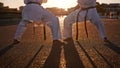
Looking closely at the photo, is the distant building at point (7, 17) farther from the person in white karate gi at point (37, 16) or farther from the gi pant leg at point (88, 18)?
the person in white karate gi at point (37, 16)

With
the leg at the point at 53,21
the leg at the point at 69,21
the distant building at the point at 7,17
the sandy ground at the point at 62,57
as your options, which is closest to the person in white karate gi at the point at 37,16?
the leg at the point at 53,21

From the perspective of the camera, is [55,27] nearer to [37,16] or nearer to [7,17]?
[37,16]

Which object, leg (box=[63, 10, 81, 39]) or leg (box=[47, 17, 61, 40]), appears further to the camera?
leg (box=[63, 10, 81, 39])

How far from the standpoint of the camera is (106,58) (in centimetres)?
823

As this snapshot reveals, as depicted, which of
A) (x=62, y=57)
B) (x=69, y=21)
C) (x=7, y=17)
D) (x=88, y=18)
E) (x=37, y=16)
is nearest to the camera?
(x=62, y=57)

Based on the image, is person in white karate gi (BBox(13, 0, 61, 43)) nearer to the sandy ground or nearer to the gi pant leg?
the gi pant leg

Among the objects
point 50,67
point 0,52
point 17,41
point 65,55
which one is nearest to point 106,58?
point 65,55

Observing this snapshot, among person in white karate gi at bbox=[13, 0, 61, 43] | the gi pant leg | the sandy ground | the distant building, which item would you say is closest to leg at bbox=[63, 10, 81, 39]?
the gi pant leg

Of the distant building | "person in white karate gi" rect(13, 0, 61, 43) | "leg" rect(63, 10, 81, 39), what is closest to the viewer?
"person in white karate gi" rect(13, 0, 61, 43)

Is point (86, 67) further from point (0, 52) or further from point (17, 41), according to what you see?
point (17, 41)

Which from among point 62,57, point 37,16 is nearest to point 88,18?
point 37,16

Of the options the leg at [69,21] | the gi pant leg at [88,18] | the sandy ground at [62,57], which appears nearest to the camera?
the sandy ground at [62,57]

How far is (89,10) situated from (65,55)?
3.17 metres

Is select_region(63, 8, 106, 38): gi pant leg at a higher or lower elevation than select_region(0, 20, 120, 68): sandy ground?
higher
